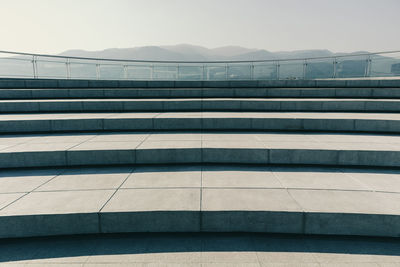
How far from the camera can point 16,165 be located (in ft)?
14.8

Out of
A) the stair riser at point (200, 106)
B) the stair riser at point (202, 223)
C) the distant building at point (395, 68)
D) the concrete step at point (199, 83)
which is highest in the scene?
the distant building at point (395, 68)

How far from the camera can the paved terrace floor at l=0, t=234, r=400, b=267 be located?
2.60 meters

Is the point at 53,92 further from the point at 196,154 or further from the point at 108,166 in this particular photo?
the point at 196,154

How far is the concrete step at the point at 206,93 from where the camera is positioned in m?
8.55

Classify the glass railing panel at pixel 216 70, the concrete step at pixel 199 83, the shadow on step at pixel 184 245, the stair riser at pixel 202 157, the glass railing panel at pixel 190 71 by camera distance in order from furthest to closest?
the glass railing panel at pixel 216 70
the glass railing panel at pixel 190 71
the concrete step at pixel 199 83
the stair riser at pixel 202 157
the shadow on step at pixel 184 245

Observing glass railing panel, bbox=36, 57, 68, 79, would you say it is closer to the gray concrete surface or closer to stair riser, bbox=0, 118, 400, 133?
the gray concrete surface

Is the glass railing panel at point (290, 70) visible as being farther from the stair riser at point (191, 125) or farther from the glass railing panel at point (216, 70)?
the stair riser at point (191, 125)

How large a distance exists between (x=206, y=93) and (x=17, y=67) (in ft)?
32.2

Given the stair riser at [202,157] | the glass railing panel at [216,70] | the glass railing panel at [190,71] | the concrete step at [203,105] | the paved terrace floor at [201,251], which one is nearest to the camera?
the paved terrace floor at [201,251]

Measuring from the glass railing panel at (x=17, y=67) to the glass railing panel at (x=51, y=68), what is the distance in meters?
0.38

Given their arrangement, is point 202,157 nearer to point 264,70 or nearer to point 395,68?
point 264,70

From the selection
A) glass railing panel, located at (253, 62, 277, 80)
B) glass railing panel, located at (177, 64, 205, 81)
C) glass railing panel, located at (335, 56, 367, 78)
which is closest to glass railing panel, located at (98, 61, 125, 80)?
glass railing panel, located at (177, 64, 205, 81)

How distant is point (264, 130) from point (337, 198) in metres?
3.19

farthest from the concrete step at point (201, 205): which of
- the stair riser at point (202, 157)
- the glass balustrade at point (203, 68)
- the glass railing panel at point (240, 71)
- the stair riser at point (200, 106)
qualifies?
the glass railing panel at point (240, 71)
